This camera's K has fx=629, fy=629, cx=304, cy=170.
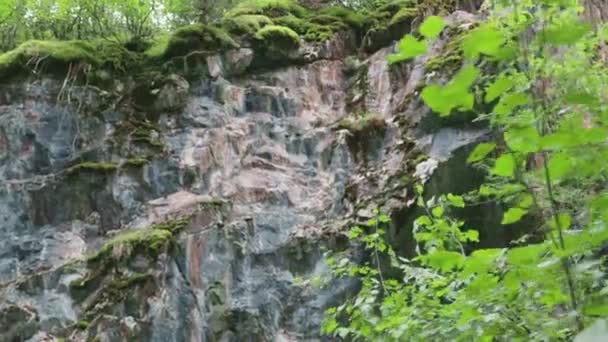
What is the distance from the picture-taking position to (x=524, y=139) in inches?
57.3

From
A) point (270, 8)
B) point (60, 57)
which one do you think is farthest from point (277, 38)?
point (60, 57)

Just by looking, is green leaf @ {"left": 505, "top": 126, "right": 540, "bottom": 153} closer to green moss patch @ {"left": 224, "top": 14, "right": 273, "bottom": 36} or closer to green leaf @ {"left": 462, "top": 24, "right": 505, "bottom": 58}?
green leaf @ {"left": 462, "top": 24, "right": 505, "bottom": 58}

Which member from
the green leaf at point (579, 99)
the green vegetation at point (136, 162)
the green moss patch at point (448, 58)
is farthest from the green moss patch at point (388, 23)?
the green leaf at point (579, 99)

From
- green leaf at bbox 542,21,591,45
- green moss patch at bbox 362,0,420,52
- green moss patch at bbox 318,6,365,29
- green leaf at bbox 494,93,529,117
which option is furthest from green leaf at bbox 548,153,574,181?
green moss patch at bbox 318,6,365,29

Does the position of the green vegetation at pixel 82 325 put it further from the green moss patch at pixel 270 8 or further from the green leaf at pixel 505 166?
the green leaf at pixel 505 166

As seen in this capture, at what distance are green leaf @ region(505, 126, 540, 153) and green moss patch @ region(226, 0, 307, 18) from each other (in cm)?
974

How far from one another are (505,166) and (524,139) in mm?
104

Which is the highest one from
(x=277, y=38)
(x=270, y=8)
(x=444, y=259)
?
(x=270, y=8)

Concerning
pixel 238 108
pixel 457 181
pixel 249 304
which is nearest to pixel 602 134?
pixel 457 181

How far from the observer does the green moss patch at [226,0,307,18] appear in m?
10.9

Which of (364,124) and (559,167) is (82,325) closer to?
(364,124)

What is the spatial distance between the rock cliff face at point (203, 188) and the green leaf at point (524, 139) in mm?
6055

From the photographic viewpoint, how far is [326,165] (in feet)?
29.7

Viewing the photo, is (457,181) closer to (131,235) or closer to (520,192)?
(131,235)
